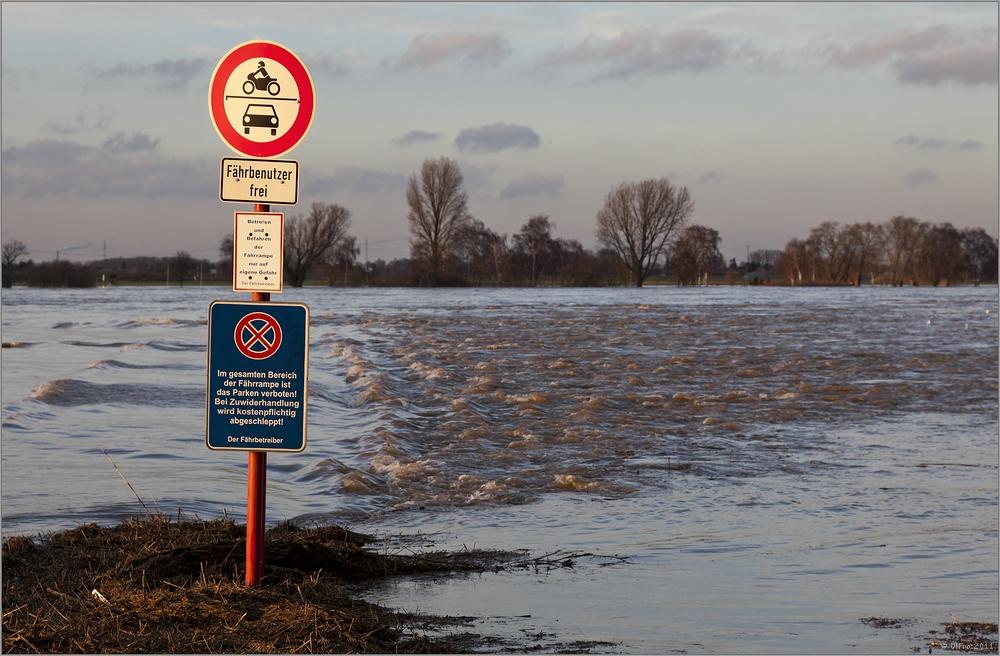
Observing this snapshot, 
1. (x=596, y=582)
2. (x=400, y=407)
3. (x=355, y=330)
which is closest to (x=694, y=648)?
(x=596, y=582)

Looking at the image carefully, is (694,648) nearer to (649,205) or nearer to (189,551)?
(189,551)

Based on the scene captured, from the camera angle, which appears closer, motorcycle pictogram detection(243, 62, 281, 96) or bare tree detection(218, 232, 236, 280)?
motorcycle pictogram detection(243, 62, 281, 96)

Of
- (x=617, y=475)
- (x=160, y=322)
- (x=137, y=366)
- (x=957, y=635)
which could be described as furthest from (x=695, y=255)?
(x=957, y=635)

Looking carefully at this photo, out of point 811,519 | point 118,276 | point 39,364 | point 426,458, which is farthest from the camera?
point 118,276

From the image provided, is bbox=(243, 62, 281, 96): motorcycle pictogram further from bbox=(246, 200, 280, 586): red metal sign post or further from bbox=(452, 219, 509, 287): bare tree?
bbox=(452, 219, 509, 287): bare tree

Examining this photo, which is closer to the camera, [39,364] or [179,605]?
[179,605]

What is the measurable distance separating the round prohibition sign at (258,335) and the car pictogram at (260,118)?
3.25 feet

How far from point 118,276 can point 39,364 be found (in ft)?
270

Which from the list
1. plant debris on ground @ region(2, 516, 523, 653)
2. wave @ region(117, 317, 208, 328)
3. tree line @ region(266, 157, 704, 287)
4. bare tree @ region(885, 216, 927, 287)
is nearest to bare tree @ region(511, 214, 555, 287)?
tree line @ region(266, 157, 704, 287)

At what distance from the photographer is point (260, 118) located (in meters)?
5.13

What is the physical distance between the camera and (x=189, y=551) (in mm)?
5762

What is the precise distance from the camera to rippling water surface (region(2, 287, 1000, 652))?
18.5 feet

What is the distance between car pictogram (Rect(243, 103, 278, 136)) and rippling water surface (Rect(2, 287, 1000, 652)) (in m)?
2.76

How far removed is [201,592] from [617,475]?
525cm
